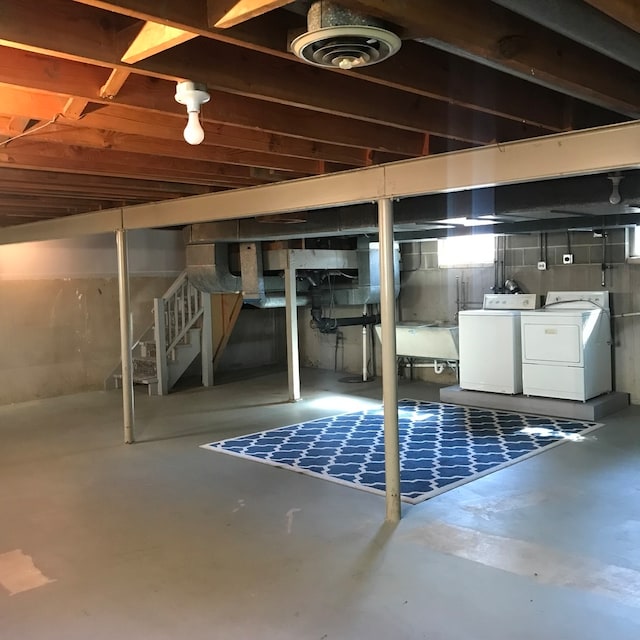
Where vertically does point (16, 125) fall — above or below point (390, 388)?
above

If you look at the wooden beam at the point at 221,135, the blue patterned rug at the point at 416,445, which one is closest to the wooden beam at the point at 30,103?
the wooden beam at the point at 221,135

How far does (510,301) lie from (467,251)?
102 centimetres

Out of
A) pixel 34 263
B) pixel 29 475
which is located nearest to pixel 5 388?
pixel 34 263

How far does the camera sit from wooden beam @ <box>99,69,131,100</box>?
229 cm

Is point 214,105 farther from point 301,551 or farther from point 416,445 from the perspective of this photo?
point 416,445

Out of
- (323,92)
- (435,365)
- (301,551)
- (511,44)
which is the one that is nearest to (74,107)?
(323,92)

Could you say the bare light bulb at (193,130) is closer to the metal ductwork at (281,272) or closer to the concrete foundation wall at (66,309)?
the metal ductwork at (281,272)

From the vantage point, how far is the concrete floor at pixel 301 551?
2674mm

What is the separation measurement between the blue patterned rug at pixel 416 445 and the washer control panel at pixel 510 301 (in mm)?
1406

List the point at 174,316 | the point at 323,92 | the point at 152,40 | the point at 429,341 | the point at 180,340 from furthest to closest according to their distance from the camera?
the point at 180,340
the point at 174,316
the point at 429,341
the point at 323,92
the point at 152,40

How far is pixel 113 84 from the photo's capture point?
A: 234 cm

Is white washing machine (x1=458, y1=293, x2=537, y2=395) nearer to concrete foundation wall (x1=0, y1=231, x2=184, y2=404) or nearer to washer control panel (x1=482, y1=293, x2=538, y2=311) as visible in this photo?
washer control panel (x1=482, y1=293, x2=538, y2=311)

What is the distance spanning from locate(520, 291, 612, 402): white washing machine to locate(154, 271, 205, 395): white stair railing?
14.3 feet

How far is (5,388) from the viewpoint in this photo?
7.80 m
